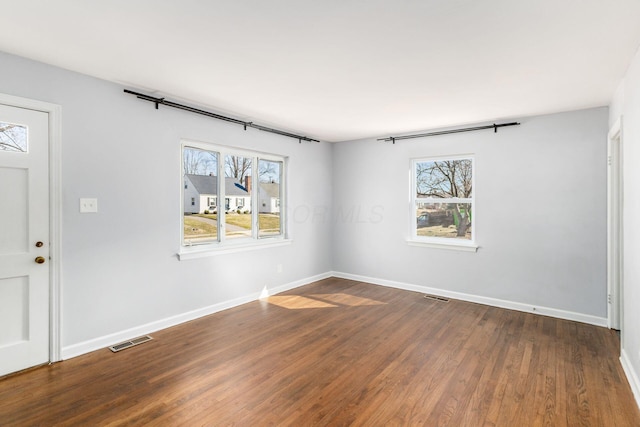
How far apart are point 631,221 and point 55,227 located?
4633 millimetres

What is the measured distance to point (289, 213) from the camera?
5.20m

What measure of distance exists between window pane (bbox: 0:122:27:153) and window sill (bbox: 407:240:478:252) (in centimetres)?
465

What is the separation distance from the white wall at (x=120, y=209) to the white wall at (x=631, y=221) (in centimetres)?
391

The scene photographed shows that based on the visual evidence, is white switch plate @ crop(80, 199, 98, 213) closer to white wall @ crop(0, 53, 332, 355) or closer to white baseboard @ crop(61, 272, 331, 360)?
white wall @ crop(0, 53, 332, 355)

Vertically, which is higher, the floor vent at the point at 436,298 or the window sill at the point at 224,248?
the window sill at the point at 224,248

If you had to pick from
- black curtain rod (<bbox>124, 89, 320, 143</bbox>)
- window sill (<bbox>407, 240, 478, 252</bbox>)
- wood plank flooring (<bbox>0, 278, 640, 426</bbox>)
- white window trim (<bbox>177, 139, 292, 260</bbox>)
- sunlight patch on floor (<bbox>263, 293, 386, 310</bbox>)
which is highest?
black curtain rod (<bbox>124, 89, 320, 143</bbox>)

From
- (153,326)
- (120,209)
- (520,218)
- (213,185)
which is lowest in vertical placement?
(153,326)

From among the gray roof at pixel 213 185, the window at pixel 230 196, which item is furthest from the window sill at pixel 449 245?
the gray roof at pixel 213 185

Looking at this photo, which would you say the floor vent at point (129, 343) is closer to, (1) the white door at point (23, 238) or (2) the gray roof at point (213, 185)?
(1) the white door at point (23, 238)

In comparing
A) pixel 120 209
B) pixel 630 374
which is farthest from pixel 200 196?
pixel 630 374

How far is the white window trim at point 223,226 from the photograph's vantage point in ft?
12.4

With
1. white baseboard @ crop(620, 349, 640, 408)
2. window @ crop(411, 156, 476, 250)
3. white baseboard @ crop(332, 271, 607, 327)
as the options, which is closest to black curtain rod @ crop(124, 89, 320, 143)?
window @ crop(411, 156, 476, 250)

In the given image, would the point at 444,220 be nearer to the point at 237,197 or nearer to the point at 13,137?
the point at 237,197

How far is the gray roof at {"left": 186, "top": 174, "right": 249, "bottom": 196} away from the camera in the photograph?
12.9 feet
